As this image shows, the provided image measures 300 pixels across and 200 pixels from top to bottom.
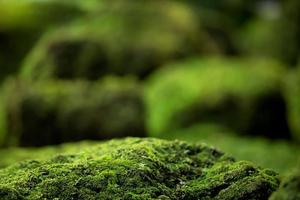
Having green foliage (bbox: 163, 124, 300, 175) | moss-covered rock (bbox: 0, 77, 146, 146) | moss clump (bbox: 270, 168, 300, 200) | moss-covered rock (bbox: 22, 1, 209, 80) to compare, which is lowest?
moss clump (bbox: 270, 168, 300, 200)

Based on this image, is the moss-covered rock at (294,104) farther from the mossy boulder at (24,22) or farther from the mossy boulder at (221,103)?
the mossy boulder at (24,22)

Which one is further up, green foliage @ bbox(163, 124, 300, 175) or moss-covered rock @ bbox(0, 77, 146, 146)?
moss-covered rock @ bbox(0, 77, 146, 146)

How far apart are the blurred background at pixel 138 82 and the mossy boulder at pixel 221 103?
0.02 metres

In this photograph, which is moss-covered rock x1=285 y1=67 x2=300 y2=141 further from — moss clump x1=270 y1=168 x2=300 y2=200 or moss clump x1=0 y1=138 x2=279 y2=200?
moss clump x1=270 y1=168 x2=300 y2=200

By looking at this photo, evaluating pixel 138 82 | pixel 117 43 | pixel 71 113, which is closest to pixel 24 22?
pixel 117 43

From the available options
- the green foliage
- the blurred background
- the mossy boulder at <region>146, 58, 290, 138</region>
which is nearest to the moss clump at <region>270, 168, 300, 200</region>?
the blurred background

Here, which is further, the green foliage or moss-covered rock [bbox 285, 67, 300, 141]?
moss-covered rock [bbox 285, 67, 300, 141]

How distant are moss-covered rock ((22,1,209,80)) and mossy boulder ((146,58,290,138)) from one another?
140cm

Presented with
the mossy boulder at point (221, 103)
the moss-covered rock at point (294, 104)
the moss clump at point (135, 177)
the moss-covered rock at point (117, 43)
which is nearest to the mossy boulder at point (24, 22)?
the moss-covered rock at point (117, 43)

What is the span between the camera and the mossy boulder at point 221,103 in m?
14.2

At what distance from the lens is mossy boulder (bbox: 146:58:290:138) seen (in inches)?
560

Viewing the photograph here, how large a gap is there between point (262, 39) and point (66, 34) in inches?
452

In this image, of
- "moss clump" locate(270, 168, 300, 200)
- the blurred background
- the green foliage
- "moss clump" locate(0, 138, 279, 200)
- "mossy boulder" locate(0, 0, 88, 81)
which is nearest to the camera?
"moss clump" locate(270, 168, 300, 200)

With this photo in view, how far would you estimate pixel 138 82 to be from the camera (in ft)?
52.5
